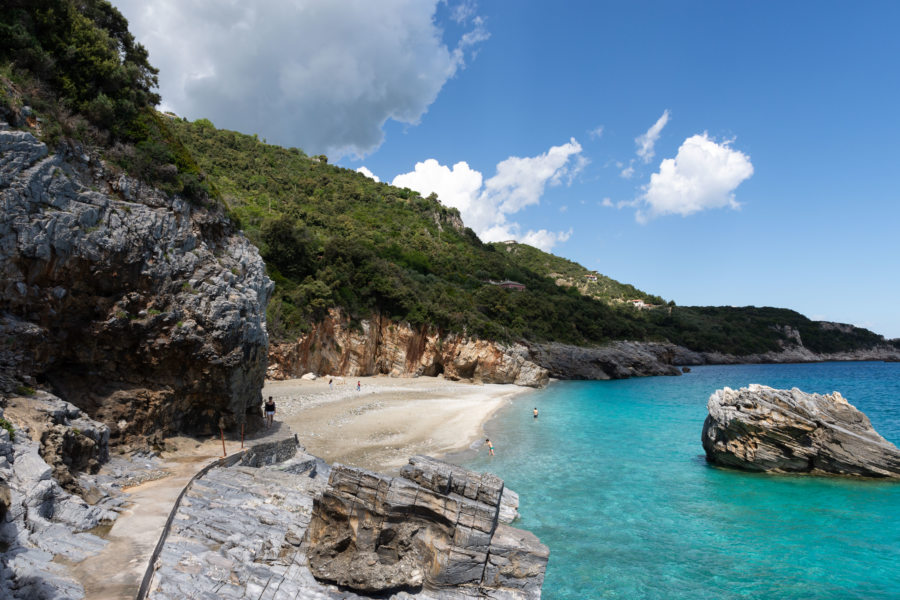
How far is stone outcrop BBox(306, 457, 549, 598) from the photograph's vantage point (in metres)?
7.54

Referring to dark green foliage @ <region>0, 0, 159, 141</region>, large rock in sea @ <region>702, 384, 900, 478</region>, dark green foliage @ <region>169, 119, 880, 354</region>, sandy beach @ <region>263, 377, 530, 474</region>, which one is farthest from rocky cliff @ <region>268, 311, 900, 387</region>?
large rock in sea @ <region>702, 384, 900, 478</region>

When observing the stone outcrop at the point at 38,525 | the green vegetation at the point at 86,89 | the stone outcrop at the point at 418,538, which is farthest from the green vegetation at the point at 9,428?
the green vegetation at the point at 86,89

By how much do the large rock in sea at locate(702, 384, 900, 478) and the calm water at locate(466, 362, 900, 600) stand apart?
2.49ft

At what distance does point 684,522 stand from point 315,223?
1961 inches

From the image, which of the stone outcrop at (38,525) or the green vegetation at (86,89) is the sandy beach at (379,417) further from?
the green vegetation at (86,89)

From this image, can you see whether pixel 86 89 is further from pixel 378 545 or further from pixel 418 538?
pixel 418 538

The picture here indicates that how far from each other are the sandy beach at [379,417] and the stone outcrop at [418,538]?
803 centimetres

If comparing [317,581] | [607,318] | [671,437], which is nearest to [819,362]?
[607,318]

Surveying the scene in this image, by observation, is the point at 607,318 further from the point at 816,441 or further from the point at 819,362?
the point at 819,362

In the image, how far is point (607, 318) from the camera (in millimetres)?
68375

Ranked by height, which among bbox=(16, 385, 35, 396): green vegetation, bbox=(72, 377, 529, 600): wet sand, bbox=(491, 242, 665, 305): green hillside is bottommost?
bbox=(72, 377, 529, 600): wet sand

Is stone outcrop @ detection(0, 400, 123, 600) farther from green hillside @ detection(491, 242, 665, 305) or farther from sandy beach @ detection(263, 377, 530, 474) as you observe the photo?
green hillside @ detection(491, 242, 665, 305)

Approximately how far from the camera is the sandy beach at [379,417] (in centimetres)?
1870

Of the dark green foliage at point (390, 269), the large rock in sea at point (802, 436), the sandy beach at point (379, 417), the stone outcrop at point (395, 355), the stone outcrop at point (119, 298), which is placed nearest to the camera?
the stone outcrop at point (119, 298)
